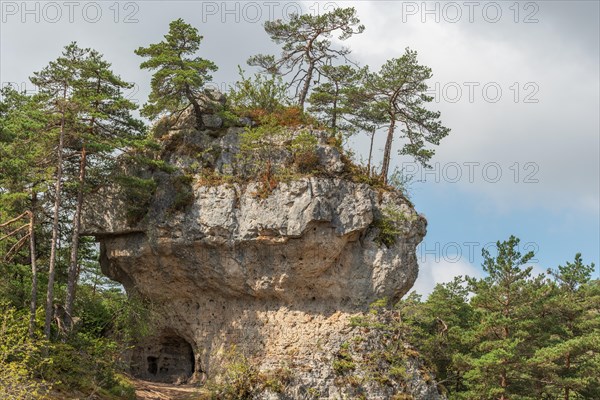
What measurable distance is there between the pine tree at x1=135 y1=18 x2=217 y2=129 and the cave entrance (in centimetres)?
1049

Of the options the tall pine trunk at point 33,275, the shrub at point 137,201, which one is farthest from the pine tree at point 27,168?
the shrub at point 137,201

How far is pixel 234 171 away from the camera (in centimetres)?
2462

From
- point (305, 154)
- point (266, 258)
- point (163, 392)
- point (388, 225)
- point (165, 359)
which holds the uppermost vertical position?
point (305, 154)

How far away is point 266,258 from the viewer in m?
23.3

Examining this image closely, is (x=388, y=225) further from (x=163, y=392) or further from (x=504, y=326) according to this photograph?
(x=163, y=392)

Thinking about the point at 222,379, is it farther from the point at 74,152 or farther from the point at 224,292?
the point at 74,152

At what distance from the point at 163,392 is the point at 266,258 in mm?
6692

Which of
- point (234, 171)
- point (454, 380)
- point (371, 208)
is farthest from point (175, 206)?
point (454, 380)

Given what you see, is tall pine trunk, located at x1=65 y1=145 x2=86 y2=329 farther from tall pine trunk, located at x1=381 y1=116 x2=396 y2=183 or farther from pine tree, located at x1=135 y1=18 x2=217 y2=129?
tall pine trunk, located at x1=381 y1=116 x2=396 y2=183

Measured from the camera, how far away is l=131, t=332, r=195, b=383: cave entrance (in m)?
26.3

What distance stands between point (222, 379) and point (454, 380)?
1072cm

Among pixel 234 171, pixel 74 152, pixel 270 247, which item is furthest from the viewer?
pixel 234 171

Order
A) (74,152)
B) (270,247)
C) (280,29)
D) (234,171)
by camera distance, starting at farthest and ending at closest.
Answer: (280,29) < (234,171) < (270,247) < (74,152)

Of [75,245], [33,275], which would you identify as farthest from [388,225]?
[33,275]
